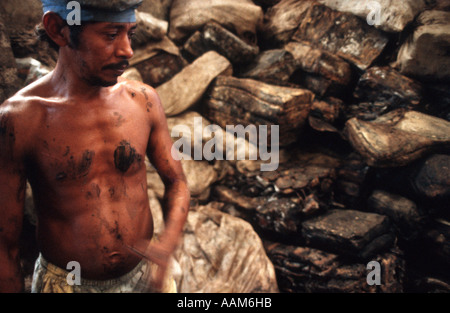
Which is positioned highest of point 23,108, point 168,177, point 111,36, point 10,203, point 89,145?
point 111,36

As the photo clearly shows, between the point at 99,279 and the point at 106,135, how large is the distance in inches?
25.1

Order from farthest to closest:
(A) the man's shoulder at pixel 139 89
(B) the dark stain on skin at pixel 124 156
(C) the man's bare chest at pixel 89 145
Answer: (A) the man's shoulder at pixel 139 89 < (B) the dark stain on skin at pixel 124 156 < (C) the man's bare chest at pixel 89 145

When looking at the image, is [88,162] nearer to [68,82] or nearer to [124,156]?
[124,156]

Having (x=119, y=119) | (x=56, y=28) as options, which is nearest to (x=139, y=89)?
(x=119, y=119)

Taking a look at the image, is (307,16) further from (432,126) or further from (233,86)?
(432,126)

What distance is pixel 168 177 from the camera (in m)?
1.54

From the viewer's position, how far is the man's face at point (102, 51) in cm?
110

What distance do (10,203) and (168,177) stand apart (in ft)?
2.17

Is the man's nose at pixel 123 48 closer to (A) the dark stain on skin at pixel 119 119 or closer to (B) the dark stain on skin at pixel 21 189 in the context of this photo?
(A) the dark stain on skin at pixel 119 119

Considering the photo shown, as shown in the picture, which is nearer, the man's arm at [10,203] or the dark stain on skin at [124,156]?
the man's arm at [10,203]

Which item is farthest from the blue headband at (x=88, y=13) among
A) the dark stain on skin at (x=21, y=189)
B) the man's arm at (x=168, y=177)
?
the dark stain on skin at (x=21, y=189)

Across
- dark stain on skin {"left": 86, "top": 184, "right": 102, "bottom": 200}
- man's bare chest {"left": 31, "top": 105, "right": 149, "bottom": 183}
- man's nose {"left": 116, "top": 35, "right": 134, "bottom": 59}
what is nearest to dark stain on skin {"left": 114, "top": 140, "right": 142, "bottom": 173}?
man's bare chest {"left": 31, "top": 105, "right": 149, "bottom": 183}

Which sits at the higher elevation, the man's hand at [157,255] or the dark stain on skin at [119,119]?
the dark stain on skin at [119,119]

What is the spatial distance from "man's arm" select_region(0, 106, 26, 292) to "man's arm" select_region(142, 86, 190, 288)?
56 centimetres
